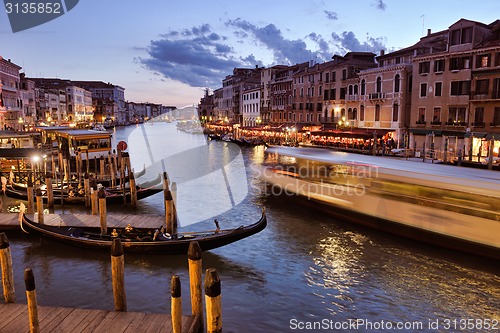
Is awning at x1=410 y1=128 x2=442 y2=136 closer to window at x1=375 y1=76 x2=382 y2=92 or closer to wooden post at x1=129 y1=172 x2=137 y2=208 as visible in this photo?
window at x1=375 y1=76 x2=382 y2=92

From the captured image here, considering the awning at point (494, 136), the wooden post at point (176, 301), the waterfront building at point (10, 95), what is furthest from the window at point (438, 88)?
the waterfront building at point (10, 95)

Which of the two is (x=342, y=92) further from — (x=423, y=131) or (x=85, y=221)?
(x=85, y=221)

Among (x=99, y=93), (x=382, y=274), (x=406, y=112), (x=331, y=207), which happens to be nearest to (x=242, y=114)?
(x=406, y=112)

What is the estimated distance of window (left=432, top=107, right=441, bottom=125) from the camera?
2903cm

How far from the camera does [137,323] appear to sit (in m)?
6.43

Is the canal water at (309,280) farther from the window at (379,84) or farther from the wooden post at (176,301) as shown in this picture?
the window at (379,84)

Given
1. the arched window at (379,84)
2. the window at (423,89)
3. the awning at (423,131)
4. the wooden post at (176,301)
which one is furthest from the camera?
the arched window at (379,84)

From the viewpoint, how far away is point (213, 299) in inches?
219

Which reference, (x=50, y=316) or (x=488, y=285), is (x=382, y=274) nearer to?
(x=488, y=285)

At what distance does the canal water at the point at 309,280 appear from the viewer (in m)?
8.47

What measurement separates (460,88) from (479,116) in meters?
2.53

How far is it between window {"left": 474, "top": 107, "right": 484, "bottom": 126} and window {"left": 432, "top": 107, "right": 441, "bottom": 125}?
2.72 meters

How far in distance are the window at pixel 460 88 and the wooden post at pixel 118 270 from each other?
1092 inches

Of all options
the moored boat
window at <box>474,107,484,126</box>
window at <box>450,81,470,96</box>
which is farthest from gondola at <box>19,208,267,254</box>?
window at <box>450,81,470,96</box>
